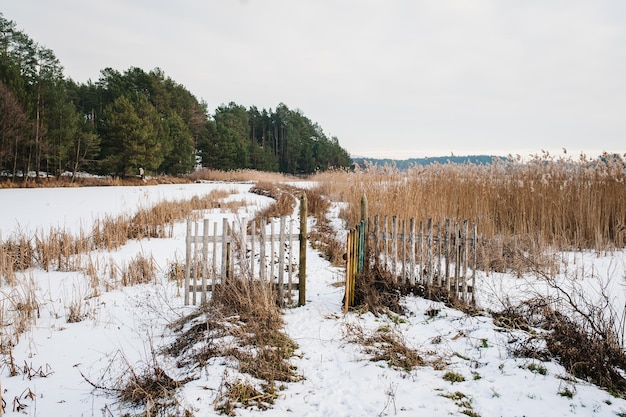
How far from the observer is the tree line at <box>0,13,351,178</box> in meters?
22.5

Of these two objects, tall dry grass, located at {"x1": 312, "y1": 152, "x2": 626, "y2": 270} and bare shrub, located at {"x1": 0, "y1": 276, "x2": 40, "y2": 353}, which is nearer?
bare shrub, located at {"x1": 0, "y1": 276, "x2": 40, "y2": 353}

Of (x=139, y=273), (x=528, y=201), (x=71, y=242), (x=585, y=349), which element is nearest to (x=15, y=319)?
(x=139, y=273)

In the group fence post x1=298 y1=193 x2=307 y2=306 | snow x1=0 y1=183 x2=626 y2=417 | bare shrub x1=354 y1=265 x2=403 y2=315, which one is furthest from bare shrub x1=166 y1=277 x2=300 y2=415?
bare shrub x1=354 y1=265 x2=403 y2=315

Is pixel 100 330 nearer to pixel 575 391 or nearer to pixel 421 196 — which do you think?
pixel 575 391

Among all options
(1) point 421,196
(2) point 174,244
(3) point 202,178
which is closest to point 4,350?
(2) point 174,244

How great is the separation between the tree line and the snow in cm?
2170

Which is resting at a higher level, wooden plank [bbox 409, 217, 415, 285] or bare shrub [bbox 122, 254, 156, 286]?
wooden plank [bbox 409, 217, 415, 285]

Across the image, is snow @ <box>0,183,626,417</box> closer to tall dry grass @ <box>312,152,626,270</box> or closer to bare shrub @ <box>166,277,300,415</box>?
bare shrub @ <box>166,277,300,415</box>

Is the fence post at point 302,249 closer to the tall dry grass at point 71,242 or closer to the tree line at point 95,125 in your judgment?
the tall dry grass at point 71,242

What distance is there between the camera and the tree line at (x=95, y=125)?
22.5 meters

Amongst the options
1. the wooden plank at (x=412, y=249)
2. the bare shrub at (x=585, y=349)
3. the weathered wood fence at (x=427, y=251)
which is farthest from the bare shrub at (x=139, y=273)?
the bare shrub at (x=585, y=349)

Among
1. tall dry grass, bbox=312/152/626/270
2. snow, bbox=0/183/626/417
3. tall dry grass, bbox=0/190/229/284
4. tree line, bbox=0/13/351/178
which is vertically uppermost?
tree line, bbox=0/13/351/178

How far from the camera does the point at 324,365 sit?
139 inches

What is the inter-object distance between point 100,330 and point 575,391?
5071mm
